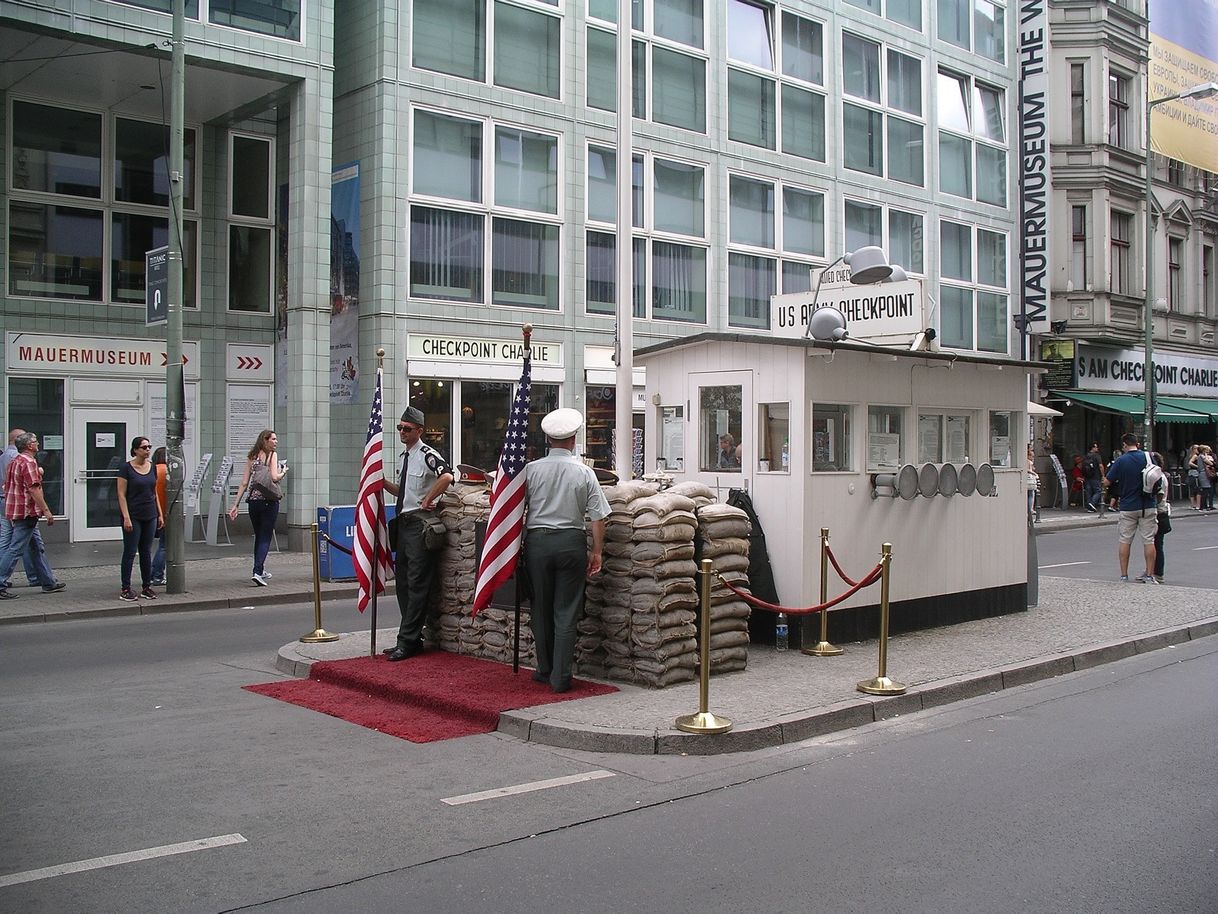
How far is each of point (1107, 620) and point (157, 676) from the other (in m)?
9.41

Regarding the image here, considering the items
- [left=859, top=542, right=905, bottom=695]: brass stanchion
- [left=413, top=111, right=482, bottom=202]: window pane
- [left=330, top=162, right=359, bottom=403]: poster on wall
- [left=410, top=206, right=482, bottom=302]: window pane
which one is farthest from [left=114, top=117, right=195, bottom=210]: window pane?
[left=859, top=542, right=905, bottom=695]: brass stanchion

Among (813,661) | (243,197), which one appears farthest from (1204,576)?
(243,197)

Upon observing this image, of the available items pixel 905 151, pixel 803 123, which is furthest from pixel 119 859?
pixel 905 151

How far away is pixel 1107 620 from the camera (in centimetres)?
1199

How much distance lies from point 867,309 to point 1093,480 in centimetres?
2326

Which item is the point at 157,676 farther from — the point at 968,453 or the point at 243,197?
the point at 243,197

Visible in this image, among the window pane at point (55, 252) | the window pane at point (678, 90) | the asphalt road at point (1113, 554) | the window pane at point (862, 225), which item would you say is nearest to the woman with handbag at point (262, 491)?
the window pane at point (55, 252)

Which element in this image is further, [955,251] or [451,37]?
[955,251]

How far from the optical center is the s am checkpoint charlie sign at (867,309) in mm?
12414

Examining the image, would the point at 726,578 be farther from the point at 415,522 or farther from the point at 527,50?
the point at 527,50

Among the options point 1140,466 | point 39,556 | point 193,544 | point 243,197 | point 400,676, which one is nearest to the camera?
point 400,676

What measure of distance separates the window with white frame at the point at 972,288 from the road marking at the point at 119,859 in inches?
1095

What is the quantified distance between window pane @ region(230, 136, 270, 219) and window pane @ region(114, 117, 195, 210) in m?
0.92

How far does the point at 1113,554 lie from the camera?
822 inches
